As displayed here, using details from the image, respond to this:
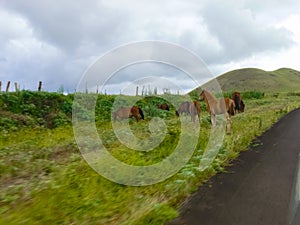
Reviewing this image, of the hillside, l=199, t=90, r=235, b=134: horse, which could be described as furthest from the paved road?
the hillside

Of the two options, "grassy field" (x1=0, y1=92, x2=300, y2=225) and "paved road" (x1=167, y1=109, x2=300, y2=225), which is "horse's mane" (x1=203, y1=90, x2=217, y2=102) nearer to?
"grassy field" (x1=0, y1=92, x2=300, y2=225)

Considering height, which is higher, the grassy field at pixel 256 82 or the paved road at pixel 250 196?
the grassy field at pixel 256 82

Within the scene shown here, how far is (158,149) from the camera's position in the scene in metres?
8.66

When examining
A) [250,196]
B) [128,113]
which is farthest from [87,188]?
[128,113]

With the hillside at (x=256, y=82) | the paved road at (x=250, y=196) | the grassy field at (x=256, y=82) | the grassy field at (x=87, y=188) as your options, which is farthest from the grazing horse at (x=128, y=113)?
the hillside at (x=256, y=82)

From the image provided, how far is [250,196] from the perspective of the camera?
5.11 m

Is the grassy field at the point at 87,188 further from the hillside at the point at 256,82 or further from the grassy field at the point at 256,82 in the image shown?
the hillside at the point at 256,82

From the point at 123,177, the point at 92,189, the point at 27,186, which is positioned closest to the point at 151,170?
the point at 123,177

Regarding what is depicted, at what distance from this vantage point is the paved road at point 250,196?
422 centimetres

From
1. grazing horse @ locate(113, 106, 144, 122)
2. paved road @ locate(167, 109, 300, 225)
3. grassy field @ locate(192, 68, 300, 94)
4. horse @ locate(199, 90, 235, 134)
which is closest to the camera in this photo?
paved road @ locate(167, 109, 300, 225)

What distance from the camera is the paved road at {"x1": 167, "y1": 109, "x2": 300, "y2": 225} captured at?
422 cm

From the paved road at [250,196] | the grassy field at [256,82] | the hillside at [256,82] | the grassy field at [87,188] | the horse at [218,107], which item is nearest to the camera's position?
the paved road at [250,196]

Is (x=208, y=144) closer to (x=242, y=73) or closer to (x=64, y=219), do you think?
(x=64, y=219)

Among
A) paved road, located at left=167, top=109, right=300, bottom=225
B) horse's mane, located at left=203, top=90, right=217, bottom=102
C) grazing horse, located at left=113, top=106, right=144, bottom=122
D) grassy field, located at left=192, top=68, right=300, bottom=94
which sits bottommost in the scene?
paved road, located at left=167, top=109, right=300, bottom=225
